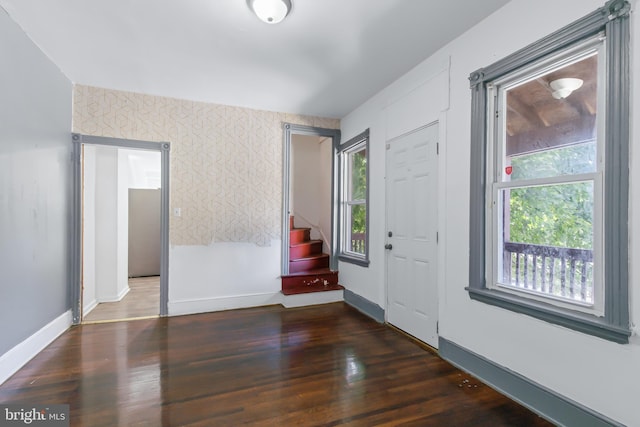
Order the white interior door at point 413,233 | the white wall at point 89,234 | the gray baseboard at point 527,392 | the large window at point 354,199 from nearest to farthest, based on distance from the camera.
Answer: the gray baseboard at point 527,392
the white interior door at point 413,233
the white wall at point 89,234
the large window at point 354,199

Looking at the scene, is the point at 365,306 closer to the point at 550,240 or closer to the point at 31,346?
the point at 550,240

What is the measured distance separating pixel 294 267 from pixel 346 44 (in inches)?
118

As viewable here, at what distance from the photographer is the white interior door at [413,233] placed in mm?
2738

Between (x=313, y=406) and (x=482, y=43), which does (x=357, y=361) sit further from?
(x=482, y=43)

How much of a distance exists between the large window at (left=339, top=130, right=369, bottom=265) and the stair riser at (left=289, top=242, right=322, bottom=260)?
0.65 m

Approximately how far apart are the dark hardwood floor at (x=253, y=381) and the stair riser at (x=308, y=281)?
953 millimetres

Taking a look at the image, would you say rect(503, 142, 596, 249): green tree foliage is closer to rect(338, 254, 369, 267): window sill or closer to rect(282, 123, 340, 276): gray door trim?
rect(338, 254, 369, 267): window sill

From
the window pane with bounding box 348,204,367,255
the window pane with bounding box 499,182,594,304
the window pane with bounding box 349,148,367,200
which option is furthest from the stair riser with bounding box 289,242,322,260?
the window pane with bounding box 499,182,594,304

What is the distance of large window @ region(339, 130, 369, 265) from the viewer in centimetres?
394

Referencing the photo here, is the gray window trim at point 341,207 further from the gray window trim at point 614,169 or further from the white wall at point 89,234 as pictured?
the white wall at point 89,234

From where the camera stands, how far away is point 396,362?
2.47 metres

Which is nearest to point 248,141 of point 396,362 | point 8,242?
point 8,242

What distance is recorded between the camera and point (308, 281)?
166 inches

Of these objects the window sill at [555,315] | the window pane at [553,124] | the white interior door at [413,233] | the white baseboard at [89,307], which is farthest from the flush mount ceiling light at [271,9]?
the white baseboard at [89,307]
